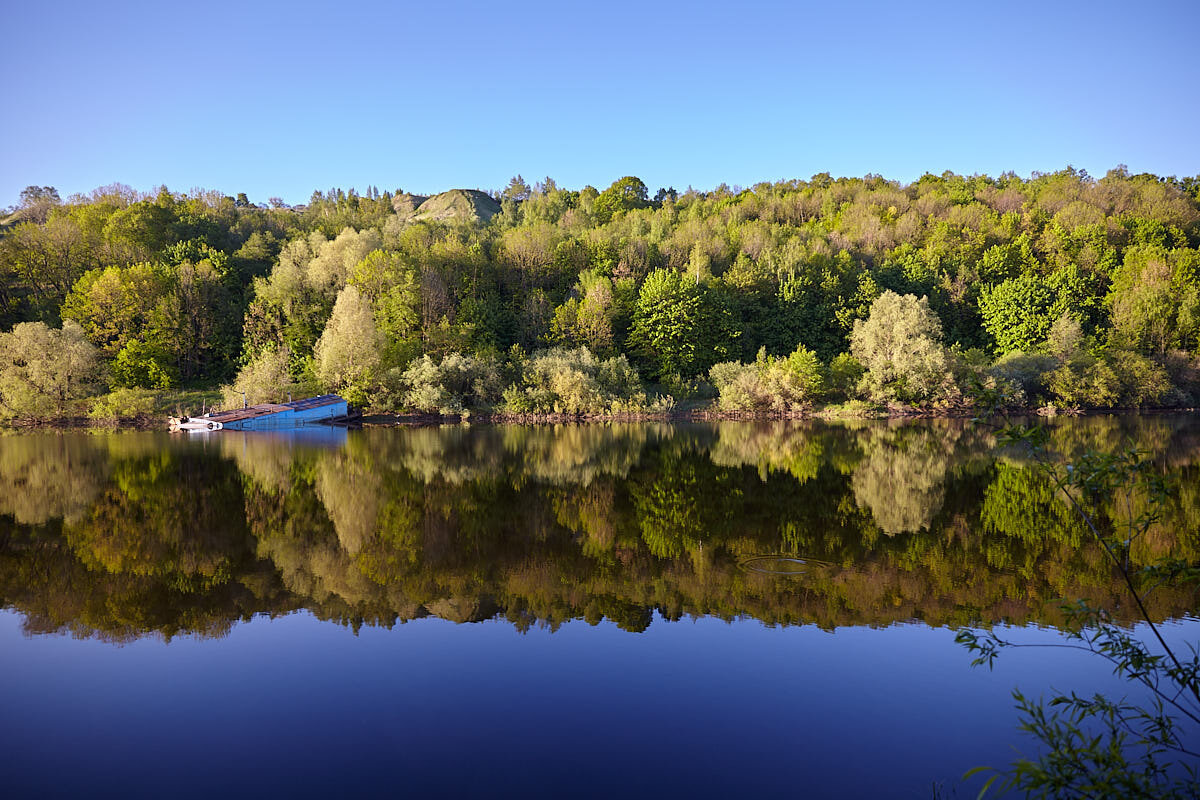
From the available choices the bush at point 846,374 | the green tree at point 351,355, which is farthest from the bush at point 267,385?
the bush at point 846,374

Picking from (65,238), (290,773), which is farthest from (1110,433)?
(65,238)

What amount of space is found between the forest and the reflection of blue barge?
1.99 meters

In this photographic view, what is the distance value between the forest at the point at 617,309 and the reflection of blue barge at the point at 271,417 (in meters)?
1.99

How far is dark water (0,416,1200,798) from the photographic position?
6.14 metres

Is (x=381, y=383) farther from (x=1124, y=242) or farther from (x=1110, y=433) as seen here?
(x=1124, y=242)

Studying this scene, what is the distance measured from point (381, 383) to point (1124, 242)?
226 ft

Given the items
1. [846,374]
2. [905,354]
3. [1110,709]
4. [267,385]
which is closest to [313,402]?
[267,385]

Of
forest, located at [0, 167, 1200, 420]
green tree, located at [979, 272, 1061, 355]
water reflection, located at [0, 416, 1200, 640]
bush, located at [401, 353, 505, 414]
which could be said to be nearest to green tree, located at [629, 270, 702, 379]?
forest, located at [0, 167, 1200, 420]

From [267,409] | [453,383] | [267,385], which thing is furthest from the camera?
[453,383]

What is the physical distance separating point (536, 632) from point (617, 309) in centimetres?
4686

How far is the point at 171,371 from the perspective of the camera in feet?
173

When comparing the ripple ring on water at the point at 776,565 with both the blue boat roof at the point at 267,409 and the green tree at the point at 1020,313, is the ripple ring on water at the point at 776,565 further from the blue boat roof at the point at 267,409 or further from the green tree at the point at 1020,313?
the green tree at the point at 1020,313

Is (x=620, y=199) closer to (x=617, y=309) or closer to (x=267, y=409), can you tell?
(x=617, y=309)

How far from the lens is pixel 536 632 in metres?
9.16
